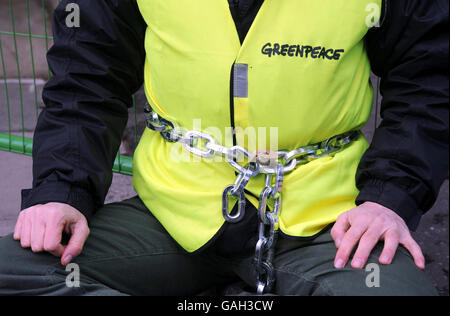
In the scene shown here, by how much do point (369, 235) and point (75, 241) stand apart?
0.73 metres

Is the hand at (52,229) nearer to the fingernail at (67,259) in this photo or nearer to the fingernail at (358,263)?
the fingernail at (67,259)

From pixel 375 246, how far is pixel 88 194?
2.53ft

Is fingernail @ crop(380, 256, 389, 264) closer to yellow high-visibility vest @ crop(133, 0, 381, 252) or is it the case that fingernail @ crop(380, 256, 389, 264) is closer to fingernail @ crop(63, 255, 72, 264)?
yellow high-visibility vest @ crop(133, 0, 381, 252)

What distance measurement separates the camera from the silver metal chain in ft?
4.89

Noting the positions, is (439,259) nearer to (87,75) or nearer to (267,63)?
(267,63)

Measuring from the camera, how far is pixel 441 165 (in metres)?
1.53

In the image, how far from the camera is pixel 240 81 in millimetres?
1470

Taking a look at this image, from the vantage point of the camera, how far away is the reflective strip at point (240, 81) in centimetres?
146

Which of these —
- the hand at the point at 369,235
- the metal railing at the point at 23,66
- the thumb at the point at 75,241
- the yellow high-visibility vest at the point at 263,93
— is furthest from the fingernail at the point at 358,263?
the metal railing at the point at 23,66

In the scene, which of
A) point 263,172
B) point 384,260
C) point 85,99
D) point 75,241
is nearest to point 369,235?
point 384,260

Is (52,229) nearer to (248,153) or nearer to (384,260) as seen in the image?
(248,153)

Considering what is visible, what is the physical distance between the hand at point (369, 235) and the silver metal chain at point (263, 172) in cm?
17

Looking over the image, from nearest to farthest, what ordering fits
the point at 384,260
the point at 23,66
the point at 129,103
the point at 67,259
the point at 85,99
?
the point at 384,260, the point at 67,259, the point at 85,99, the point at 129,103, the point at 23,66
